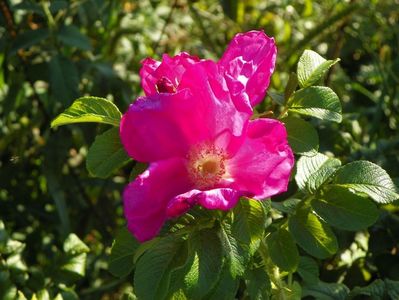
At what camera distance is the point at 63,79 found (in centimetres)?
173

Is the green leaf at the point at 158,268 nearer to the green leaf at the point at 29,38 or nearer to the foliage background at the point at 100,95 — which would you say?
the foliage background at the point at 100,95

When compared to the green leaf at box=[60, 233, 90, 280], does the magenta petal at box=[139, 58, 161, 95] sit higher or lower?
higher

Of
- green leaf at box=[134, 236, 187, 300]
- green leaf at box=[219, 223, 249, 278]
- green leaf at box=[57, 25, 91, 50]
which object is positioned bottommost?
green leaf at box=[57, 25, 91, 50]

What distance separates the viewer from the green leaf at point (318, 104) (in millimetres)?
1034

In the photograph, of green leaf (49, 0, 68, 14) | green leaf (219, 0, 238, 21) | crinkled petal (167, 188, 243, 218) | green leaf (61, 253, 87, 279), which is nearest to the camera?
crinkled petal (167, 188, 243, 218)

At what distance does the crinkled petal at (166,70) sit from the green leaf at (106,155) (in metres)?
0.08

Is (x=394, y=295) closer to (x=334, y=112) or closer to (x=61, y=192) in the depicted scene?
(x=334, y=112)

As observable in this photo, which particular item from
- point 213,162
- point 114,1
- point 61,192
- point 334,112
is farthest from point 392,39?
point 213,162

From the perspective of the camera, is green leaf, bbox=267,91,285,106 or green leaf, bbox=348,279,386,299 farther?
green leaf, bbox=348,279,386,299

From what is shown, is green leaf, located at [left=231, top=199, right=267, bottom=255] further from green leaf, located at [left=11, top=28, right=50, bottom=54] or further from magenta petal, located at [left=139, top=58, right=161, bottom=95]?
green leaf, located at [left=11, top=28, right=50, bottom=54]

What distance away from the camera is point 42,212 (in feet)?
6.74

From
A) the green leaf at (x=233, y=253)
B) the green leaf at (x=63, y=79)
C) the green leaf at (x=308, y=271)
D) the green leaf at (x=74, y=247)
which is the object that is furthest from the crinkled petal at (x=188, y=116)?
the green leaf at (x=63, y=79)

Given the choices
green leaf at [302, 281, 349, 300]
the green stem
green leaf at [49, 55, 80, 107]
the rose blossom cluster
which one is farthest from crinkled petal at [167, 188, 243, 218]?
the green stem

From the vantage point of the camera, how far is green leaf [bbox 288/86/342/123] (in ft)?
3.39
